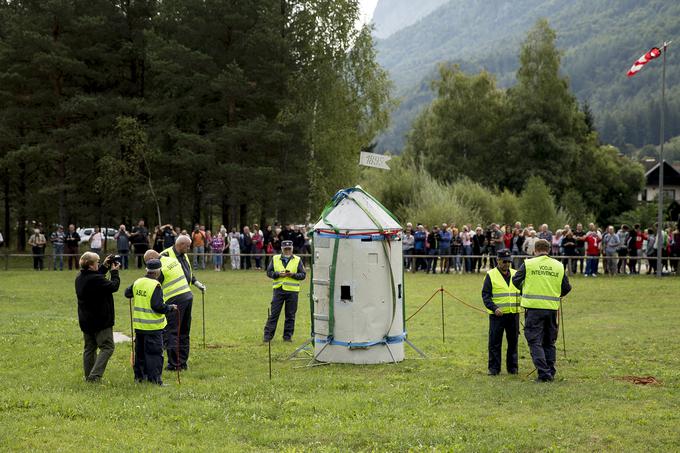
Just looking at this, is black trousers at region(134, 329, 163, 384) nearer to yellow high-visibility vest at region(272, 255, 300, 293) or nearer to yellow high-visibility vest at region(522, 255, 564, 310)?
yellow high-visibility vest at region(272, 255, 300, 293)

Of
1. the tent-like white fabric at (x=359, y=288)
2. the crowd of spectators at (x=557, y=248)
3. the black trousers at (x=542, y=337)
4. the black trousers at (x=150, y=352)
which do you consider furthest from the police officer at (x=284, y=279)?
the crowd of spectators at (x=557, y=248)

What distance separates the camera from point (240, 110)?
42656 millimetres

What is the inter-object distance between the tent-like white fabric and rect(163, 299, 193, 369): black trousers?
7.57 ft

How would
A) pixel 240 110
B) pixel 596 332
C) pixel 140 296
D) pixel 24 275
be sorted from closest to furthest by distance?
pixel 140 296 < pixel 596 332 < pixel 24 275 < pixel 240 110

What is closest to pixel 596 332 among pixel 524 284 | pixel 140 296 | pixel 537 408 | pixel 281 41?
pixel 524 284

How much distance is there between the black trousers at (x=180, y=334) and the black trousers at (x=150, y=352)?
3.67ft

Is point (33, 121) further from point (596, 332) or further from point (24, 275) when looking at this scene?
point (596, 332)

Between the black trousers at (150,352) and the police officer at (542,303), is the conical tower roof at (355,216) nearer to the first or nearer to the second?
the police officer at (542,303)

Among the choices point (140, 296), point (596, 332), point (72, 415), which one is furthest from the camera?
point (596, 332)

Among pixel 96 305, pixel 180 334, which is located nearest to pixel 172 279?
pixel 180 334

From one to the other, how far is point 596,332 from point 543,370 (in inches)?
235

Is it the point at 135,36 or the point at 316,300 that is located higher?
the point at 135,36

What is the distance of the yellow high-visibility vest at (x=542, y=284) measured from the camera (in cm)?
1250

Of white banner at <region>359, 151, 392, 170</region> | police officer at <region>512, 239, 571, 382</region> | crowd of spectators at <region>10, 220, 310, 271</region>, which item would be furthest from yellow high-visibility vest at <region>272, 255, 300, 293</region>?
crowd of spectators at <region>10, 220, 310, 271</region>
